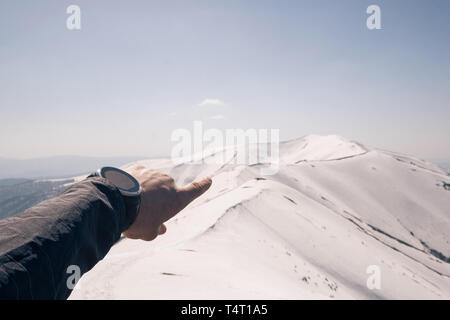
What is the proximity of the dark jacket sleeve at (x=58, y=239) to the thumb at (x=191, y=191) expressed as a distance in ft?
2.47

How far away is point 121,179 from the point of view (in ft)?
9.32

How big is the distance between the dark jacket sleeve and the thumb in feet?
2.47

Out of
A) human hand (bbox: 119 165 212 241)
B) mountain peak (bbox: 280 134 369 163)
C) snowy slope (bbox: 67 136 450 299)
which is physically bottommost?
mountain peak (bbox: 280 134 369 163)

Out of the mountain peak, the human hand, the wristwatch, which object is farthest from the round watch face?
the mountain peak

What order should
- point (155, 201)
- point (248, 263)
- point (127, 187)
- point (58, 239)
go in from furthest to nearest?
point (248, 263) < point (155, 201) < point (127, 187) < point (58, 239)

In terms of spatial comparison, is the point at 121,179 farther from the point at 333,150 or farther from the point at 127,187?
the point at 333,150

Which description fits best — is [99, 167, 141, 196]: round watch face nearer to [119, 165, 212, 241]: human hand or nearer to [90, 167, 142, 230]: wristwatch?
[90, 167, 142, 230]: wristwatch

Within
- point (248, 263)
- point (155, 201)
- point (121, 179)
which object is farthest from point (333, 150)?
point (121, 179)

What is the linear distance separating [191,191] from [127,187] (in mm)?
780

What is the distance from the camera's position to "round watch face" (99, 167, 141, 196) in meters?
2.72

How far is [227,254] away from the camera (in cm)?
826

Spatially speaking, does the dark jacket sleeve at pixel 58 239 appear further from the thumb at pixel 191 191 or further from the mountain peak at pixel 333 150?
the mountain peak at pixel 333 150
